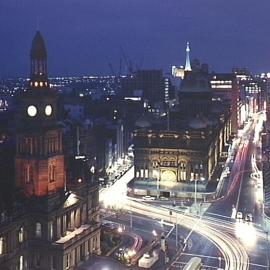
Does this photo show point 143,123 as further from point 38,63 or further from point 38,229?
point 38,229

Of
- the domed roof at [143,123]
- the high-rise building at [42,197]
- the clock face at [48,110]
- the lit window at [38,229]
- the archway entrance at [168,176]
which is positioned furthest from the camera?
the domed roof at [143,123]

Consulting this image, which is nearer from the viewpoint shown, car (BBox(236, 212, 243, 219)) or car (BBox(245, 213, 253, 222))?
car (BBox(245, 213, 253, 222))

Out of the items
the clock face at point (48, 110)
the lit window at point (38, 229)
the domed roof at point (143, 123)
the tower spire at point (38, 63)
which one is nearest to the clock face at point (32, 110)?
the clock face at point (48, 110)

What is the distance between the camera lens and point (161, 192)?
116m

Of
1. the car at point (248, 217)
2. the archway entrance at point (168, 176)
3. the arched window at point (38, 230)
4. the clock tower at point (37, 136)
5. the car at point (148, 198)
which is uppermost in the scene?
the clock tower at point (37, 136)

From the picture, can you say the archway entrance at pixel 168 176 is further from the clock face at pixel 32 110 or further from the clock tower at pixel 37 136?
the clock face at pixel 32 110

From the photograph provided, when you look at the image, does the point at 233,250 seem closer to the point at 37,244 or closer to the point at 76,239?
the point at 76,239

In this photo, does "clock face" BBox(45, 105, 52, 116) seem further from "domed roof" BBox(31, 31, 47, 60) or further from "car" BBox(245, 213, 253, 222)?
"car" BBox(245, 213, 253, 222)

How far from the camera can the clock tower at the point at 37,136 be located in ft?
236

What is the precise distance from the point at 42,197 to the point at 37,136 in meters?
7.43

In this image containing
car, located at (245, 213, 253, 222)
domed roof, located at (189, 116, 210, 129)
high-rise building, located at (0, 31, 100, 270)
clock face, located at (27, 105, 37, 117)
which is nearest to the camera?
high-rise building, located at (0, 31, 100, 270)

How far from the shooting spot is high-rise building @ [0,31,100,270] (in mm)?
69375

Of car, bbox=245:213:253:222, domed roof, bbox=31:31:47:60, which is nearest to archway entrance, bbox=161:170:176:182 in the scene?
car, bbox=245:213:253:222

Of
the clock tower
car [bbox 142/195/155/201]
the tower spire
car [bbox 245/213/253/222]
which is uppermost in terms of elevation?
the tower spire
